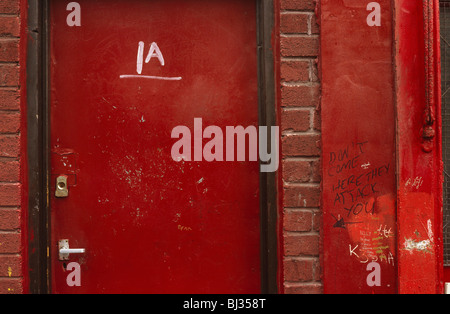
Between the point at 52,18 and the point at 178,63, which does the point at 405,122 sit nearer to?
the point at 178,63

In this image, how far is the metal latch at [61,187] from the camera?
2154mm

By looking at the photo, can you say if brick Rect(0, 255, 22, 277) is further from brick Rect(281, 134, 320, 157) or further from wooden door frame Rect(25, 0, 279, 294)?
brick Rect(281, 134, 320, 157)

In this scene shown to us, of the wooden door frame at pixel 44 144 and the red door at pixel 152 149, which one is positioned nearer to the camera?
the wooden door frame at pixel 44 144

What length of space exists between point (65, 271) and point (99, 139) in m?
0.76

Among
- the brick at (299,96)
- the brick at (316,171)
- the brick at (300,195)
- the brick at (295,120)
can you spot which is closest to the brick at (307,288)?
the brick at (300,195)

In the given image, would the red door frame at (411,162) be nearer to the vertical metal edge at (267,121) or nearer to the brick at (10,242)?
the vertical metal edge at (267,121)

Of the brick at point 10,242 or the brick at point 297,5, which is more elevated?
the brick at point 297,5

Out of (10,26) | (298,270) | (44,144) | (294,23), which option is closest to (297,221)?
(298,270)

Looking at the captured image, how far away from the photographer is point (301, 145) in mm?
2084

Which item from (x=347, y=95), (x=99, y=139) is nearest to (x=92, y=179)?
(x=99, y=139)

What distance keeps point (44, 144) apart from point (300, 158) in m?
1.39

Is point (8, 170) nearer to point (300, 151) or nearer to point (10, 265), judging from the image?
point (10, 265)

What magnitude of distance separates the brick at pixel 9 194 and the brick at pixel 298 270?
57.2 inches

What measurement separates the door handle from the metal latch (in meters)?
0.26
